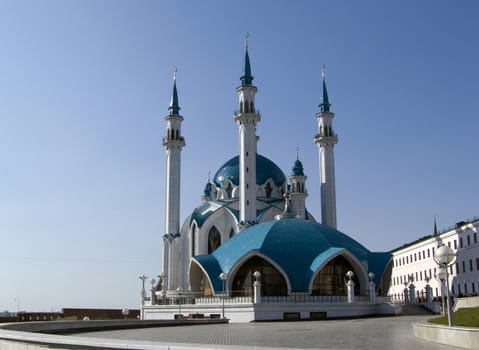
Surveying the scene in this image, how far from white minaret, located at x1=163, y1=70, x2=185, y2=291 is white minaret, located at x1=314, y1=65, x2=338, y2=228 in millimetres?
14951

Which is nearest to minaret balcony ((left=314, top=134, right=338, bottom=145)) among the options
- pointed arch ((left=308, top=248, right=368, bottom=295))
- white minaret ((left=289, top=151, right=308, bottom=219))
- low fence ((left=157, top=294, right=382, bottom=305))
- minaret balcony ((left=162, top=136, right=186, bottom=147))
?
white minaret ((left=289, top=151, right=308, bottom=219))

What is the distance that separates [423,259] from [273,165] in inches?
815

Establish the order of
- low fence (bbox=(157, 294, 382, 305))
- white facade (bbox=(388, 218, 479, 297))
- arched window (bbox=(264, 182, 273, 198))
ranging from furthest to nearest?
1. arched window (bbox=(264, 182, 273, 198))
2. white facade (bbox=(388, 218, 479, 297))
3. low fence (bbox=(157, 294, 382, 305))

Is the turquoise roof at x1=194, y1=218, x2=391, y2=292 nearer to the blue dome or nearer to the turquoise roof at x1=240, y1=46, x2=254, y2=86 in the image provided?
the turquoise roof at x1=240, y1=46, x2=254, y2=86

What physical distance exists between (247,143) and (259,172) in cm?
1329

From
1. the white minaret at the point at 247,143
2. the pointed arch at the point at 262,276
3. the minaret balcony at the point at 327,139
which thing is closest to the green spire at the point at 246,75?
the white minaret at the point at 247,143

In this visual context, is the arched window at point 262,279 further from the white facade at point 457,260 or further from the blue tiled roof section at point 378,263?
the white facade at point 457,260

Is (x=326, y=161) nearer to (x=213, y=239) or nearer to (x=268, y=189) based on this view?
(x=268, y=189)

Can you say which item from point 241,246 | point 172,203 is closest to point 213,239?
point 172,203

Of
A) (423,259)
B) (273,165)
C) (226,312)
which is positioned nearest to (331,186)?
(273,165)

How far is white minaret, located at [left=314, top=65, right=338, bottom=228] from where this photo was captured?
60525mm

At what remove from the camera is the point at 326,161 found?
202 ft

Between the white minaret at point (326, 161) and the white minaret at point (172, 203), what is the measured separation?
49.1ft

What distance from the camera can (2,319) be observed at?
38562 millimetres
